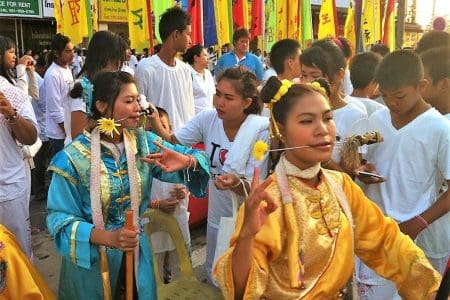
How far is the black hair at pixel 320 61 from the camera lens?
9.28 feet

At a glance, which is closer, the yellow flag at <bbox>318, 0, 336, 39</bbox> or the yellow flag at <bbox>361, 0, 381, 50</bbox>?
the yellow flag at <bbox>318, 0, 336, 39</bbox>

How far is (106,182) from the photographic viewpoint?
2.04 meters

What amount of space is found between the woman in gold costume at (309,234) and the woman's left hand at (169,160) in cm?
49

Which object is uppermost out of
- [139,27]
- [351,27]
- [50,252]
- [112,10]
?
[112,10]

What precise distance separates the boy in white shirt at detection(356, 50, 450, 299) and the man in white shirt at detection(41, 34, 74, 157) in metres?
3.74

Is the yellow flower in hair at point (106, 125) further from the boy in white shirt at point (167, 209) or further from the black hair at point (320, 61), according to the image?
the black hair at point (320, 61)

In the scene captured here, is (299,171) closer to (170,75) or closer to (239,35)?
(170,75)

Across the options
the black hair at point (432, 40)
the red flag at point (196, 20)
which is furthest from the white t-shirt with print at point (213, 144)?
the red flag at point (196, 20)

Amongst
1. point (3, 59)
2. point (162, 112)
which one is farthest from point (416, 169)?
point (3, 59)

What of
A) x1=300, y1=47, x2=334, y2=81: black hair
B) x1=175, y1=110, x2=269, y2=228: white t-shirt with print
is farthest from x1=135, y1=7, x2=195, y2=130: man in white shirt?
x1=300, y1=47, x2=334, y2=81: black hair

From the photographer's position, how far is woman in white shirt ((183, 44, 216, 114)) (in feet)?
17.4

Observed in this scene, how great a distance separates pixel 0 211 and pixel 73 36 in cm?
349

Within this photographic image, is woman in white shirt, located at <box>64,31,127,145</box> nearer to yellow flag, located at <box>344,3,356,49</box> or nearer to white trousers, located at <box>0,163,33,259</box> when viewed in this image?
white trousers, located at <box>0,163,33,259</box>

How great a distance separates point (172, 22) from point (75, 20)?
2493 mm
